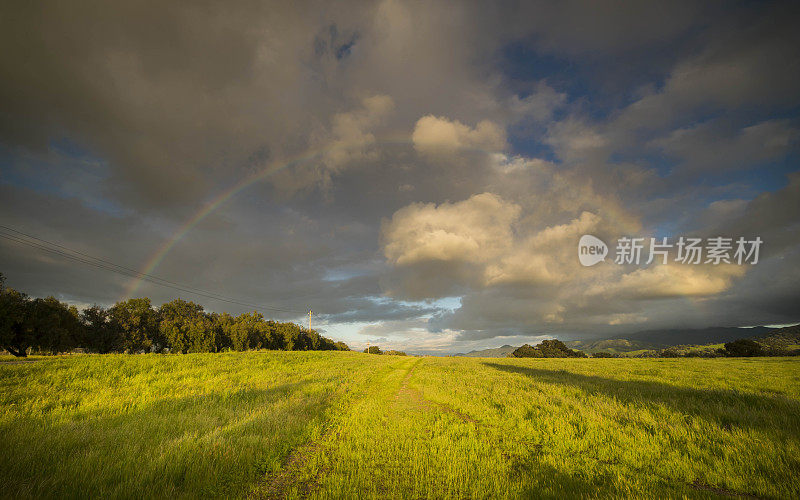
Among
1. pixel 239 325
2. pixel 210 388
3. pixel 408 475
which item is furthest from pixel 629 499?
pixel 239 325

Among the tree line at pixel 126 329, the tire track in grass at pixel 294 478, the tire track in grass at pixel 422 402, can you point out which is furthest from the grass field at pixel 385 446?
the tree line at pixel 126 329

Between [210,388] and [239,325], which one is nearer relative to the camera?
[210,388]

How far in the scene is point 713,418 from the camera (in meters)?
10.2

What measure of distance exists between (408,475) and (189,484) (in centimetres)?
468

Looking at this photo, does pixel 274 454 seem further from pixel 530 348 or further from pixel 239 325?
pixel 530 348

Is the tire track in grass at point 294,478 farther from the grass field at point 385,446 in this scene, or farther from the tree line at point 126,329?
the tree line at point 126,329

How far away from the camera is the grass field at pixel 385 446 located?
607cm

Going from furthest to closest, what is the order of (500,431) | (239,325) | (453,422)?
(239,325) < (453,422) < (500,431)

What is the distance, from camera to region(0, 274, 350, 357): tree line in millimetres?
52969

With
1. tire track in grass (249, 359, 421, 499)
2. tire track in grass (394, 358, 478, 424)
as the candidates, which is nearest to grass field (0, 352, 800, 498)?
tire track in grass (249, 359, 421, 499)

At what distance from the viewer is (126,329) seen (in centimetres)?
7688

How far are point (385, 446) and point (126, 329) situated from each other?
331ft

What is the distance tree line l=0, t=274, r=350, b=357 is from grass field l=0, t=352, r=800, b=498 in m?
63.8

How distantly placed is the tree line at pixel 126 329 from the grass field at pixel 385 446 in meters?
63.8
